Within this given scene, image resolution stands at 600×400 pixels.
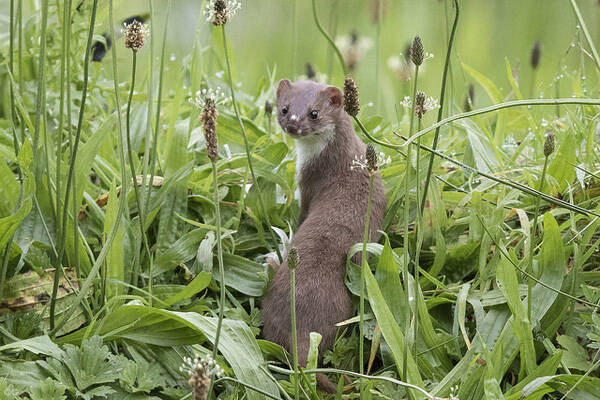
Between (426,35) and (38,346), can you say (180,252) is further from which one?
(426,35)

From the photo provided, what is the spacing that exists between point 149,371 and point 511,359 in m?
1.22

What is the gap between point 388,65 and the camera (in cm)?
635

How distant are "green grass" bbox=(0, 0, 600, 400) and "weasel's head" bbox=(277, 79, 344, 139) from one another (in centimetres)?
22

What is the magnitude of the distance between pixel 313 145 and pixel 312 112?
0.52ft

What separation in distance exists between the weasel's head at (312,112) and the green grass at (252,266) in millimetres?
223

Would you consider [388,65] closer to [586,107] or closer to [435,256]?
[586,107]

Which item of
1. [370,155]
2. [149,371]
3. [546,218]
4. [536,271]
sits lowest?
[149,371]

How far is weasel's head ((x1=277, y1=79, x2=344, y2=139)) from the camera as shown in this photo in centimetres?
340

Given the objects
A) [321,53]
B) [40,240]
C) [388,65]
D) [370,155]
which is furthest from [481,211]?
[321,53]

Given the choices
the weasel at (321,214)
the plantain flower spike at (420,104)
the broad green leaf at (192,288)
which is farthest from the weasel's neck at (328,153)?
the plantain flower spike at (420,104)

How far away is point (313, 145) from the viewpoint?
348 centimetres

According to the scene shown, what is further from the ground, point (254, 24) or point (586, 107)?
point (254, 24)

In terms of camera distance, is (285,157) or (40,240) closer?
(40,240)

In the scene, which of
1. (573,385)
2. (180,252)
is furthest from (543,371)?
(180,252)
